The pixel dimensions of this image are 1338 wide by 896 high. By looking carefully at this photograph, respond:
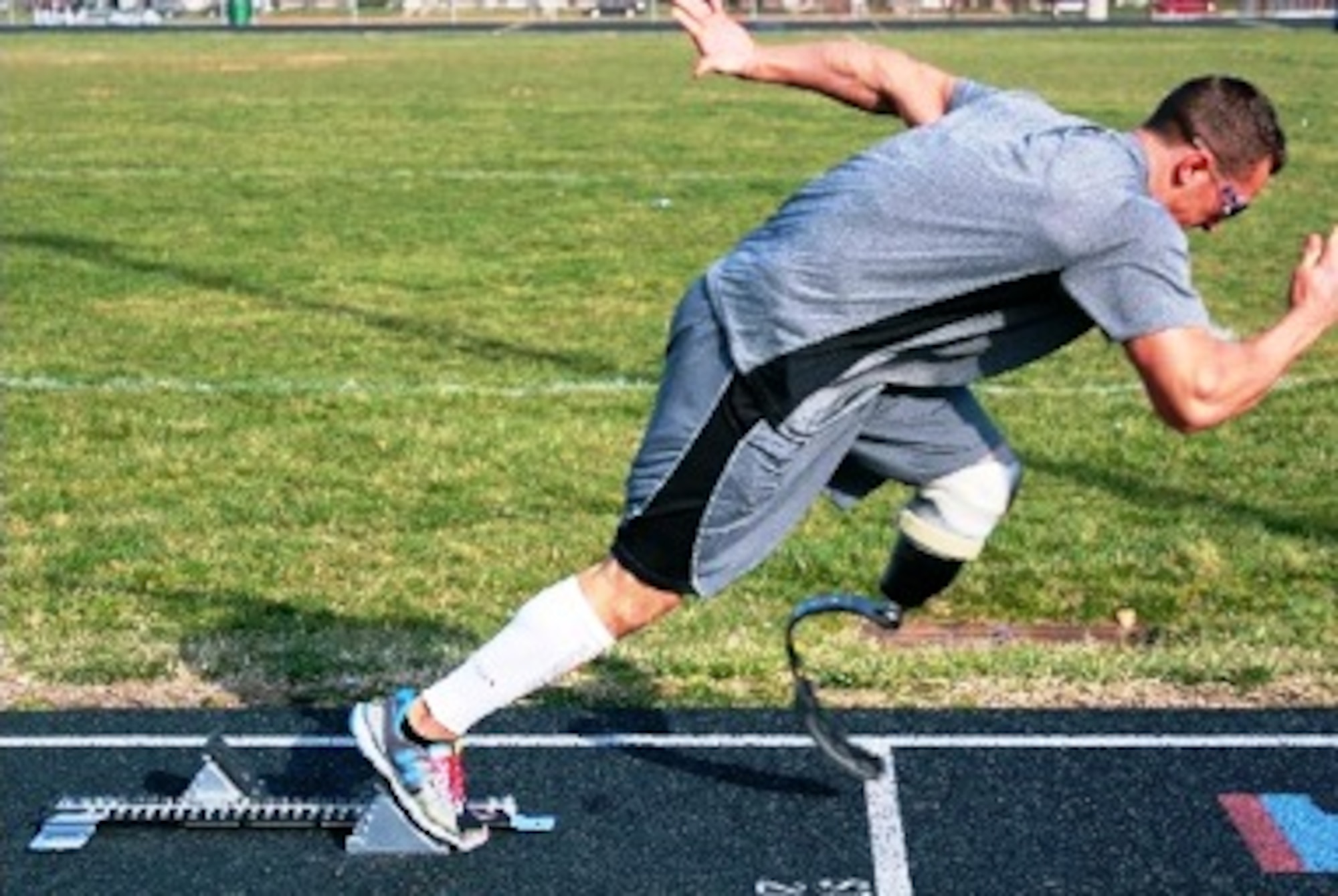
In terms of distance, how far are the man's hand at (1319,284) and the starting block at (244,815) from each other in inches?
83.5

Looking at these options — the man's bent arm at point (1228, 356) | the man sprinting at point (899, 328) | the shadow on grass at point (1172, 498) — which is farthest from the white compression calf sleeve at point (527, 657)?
the shadow on grass at point (1172, 498)

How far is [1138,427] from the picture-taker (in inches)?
409

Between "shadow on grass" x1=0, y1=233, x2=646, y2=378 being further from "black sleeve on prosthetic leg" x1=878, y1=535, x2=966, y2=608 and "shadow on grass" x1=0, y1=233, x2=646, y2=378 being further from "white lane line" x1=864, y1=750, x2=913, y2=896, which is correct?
"black sleeve on prosthetic leg" x1=878, y1=535, x2=966, y2=608

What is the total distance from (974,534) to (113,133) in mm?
22603

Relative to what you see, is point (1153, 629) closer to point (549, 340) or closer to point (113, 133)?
point (549, 340)

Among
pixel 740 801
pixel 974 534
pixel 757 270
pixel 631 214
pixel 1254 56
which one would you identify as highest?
pixel 757 270

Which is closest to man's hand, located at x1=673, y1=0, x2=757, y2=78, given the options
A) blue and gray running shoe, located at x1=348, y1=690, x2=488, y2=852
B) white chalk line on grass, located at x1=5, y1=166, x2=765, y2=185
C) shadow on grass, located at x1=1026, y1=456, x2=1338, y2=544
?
blue and gray running shoe, located at x1=348, y1=690, x2=488, y2=852

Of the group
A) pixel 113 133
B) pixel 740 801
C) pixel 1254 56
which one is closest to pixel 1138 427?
pixel 740 801

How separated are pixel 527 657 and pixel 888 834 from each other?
100 cm

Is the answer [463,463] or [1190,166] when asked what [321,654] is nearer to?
[463,463]

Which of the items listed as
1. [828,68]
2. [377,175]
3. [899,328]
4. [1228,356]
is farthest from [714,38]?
[377,175]

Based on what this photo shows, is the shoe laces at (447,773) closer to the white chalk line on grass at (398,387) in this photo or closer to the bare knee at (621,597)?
the bare knee at (621,597)

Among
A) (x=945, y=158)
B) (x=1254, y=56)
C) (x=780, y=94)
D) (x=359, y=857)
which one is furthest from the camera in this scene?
(x=1254, y=56)

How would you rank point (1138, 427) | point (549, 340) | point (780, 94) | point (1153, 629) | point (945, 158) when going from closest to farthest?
point (945, 158) < point (1153, 629) < point (1138, 427) < point (549, 340) < point (780, 94)
